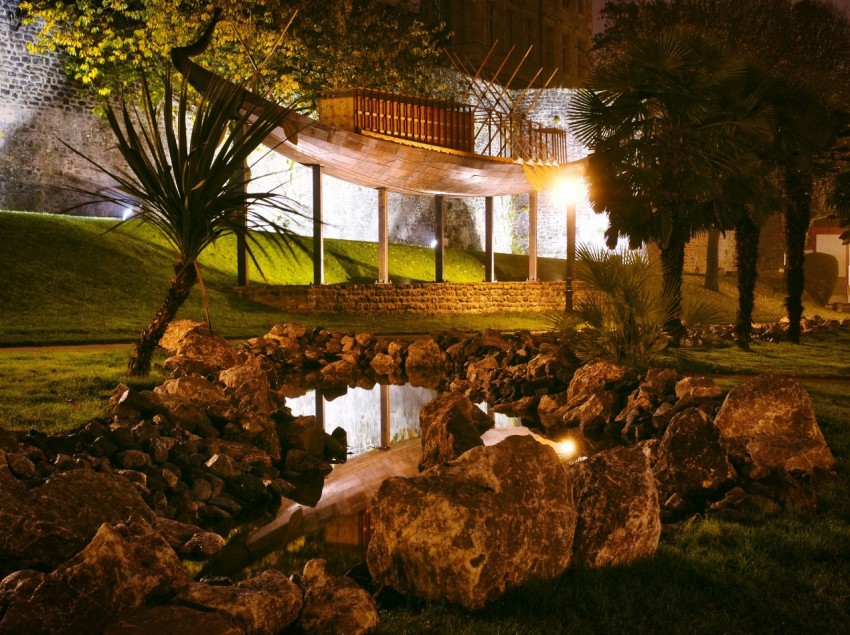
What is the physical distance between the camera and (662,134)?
1512cm

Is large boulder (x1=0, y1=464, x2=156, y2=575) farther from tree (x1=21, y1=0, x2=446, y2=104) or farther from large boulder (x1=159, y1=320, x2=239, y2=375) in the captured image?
tree (x1=21, y1=0, x2=446, y2=104)

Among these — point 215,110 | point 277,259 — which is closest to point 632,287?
point 215,110

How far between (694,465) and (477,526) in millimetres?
2691

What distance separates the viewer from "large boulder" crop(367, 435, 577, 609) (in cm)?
461

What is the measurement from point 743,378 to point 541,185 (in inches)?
506

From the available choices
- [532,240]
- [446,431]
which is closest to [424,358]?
[446,431]

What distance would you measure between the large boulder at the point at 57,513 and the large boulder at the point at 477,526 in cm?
161

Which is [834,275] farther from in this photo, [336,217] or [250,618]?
[250,618]

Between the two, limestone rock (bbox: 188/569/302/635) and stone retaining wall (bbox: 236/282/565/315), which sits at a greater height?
stone retaining wall (bbox: 236/282/565/315)

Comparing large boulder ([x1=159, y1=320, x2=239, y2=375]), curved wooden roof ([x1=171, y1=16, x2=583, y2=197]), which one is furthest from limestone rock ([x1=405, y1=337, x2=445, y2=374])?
curved wooden roof ([x1=171, y1=16, x2=583, y2=197])

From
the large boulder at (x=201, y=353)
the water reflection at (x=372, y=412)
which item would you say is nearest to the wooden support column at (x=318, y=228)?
the water reflection at (x=372, y=412)

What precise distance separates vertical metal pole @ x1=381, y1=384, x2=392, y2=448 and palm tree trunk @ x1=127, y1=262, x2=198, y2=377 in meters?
2.63

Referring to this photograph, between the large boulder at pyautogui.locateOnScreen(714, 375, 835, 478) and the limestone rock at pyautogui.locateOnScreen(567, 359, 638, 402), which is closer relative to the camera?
the large boulder at pyautogui.locateOnScreen(714, 375, 835, 478)

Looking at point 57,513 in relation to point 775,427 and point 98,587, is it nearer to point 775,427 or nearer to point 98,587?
point 98,587
